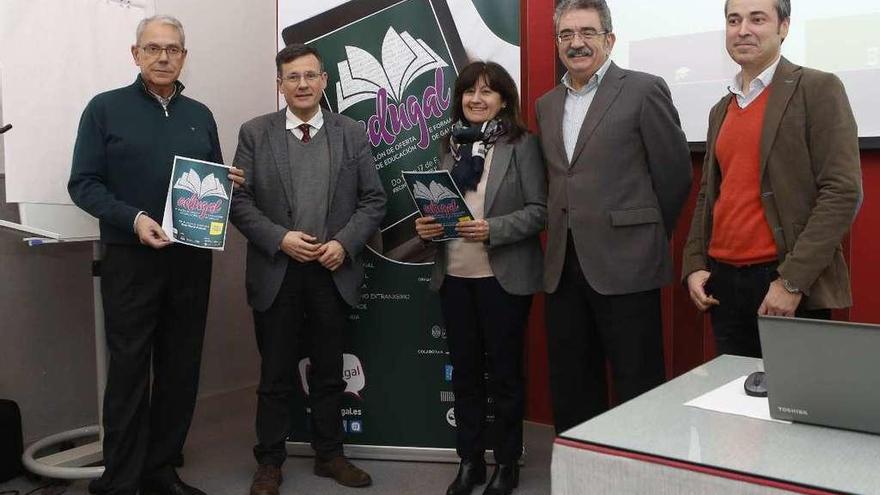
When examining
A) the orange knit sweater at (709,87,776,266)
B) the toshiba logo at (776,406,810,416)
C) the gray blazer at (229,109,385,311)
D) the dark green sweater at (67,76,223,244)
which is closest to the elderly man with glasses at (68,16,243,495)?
the dark green sweater at (67,76,223,244)

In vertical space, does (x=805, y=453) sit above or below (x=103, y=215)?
below

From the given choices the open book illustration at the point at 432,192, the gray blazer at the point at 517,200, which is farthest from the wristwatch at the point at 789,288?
the open book illustration at the point at 432,192

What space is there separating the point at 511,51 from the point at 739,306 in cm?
146

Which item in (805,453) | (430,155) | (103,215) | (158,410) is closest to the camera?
(805,453)

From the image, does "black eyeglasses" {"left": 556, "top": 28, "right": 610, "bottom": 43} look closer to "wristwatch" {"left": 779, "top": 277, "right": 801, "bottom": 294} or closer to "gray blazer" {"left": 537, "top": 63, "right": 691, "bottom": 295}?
"gray blazer" {"left": 537, "top": 63, "right": 691, "bottom": 295}

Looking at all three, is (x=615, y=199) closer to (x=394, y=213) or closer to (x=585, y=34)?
(x=585, y=34)

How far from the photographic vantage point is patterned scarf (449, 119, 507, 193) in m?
2.83

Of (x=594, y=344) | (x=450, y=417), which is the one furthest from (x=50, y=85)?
(x=594, y=344)

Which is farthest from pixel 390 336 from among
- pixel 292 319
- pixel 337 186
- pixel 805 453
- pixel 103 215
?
pixel 805 453

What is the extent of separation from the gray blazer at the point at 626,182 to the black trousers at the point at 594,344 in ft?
0.21

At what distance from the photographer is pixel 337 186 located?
3053 mm

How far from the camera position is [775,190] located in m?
2.10

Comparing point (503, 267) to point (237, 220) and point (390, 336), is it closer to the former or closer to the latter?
point (390, 336)

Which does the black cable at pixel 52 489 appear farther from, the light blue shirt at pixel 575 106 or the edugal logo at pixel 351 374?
the light blue shirt at pixel 575 106
